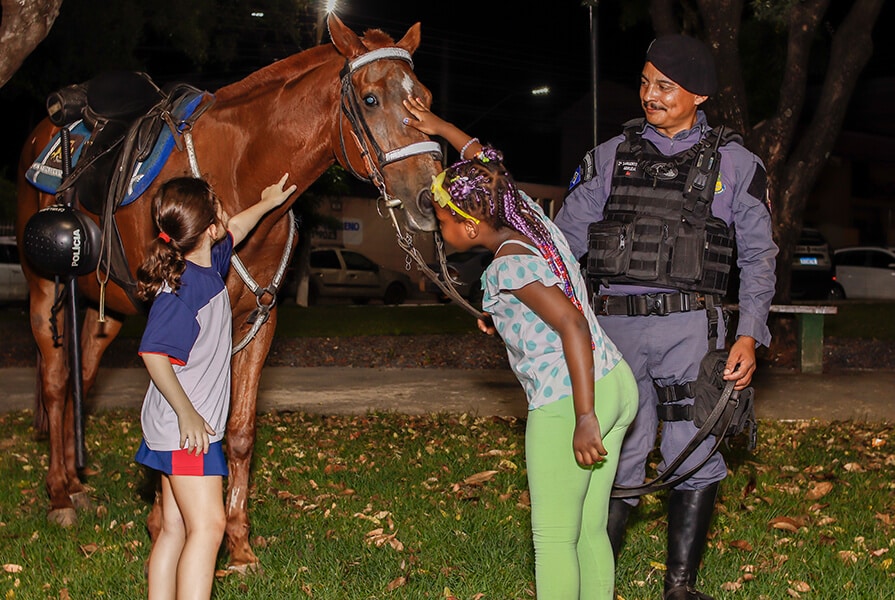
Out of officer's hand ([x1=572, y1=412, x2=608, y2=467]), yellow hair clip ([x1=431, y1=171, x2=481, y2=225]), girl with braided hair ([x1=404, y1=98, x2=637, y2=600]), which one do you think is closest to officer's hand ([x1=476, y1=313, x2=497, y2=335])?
girl with braided hair ([x1=404, y1=98, x2=637, y2=600])

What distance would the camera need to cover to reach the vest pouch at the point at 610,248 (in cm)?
425

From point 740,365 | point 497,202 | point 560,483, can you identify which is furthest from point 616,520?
point 497,202

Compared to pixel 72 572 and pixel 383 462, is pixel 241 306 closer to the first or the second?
pixel 72 572

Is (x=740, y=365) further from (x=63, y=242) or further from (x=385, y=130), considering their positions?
(x=63, y=242)

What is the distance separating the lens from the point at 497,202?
3.48 metres

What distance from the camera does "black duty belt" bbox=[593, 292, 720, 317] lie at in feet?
13.9

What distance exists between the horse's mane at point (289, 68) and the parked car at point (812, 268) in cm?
2397

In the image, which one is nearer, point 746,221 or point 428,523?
point 746,221

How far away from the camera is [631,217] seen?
4.29 m

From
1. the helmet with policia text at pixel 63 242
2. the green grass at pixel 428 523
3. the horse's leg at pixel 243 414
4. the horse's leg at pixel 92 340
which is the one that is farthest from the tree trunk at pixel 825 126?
the helmet with policia text at pixel 63 242

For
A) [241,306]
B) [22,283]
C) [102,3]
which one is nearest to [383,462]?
[241,306]

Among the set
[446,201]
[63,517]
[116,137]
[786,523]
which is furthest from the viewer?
[63,517]

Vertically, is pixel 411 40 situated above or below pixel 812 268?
above

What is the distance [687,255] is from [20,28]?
4683 millimetres
